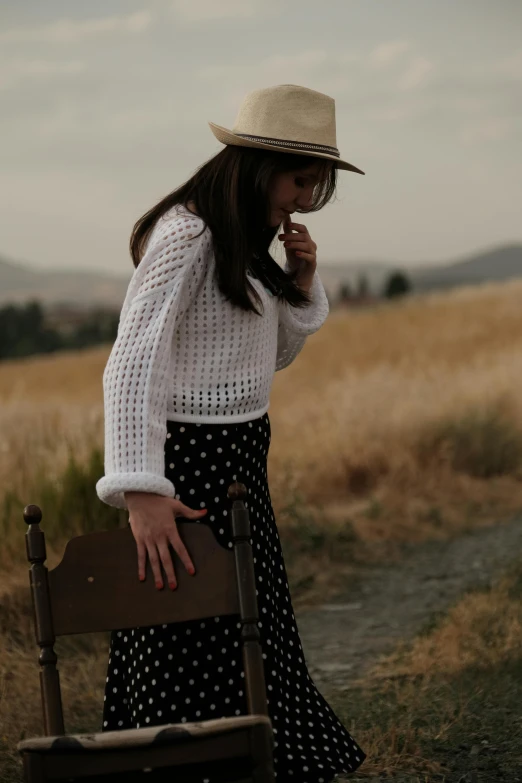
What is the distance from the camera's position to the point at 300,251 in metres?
3.04

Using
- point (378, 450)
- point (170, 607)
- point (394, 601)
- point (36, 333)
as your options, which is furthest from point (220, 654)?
point (36, 333)

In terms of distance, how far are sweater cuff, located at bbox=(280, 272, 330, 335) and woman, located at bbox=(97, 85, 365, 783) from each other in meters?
0.16

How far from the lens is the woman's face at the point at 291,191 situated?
2.74m

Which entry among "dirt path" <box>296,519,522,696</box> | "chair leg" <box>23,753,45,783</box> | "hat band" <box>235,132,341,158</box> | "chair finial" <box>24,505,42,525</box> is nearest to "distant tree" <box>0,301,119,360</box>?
"dirt path" <box>296,519,522,696</box>

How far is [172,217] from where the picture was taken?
269cm

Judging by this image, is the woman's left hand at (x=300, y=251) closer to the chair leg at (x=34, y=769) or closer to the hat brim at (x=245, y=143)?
the hat brim at (x=245, y=143)

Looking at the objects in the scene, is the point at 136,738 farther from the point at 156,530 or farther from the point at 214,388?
the point at 214,388

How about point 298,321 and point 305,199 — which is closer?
point 305,199

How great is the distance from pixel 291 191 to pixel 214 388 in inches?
20.2

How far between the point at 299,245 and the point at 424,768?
5.94 feet

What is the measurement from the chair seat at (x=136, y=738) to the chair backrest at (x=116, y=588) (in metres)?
0.23

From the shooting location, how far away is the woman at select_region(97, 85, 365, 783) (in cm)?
252

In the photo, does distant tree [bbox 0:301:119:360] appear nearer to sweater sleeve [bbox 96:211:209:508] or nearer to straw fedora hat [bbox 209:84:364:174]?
straw fedora hat [bbox 209:84:364:174]

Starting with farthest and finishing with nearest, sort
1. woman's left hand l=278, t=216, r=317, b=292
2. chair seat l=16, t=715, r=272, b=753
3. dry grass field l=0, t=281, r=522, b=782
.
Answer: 1. dry grass field l=0, t=281, r=522, b=782
2. woman's left hand l=278, t=216, r=317, b=292
3. chair seat l=16, t=715, r=272, b=753
